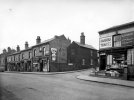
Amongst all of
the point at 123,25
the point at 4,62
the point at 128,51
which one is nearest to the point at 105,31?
the point at 123,25

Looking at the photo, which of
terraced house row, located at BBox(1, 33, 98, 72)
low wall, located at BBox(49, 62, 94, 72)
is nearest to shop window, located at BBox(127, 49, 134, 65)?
terraced house row, located at BBox(1, 33, 98, 72)

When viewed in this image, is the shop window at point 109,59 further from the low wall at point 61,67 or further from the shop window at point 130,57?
the low wall at point 61,67

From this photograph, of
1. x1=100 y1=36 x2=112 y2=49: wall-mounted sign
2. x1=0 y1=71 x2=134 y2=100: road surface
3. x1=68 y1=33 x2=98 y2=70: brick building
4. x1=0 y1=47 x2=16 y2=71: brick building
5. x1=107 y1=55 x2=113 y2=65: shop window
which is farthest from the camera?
x1=0 y1=47 x2=16 y2=71: brick building

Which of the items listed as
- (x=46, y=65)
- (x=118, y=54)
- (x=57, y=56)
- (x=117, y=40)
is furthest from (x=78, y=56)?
(x=118, y=54)

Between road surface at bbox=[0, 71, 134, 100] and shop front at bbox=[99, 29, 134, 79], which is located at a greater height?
shop front at bbox=[99, 29, 134, 79]

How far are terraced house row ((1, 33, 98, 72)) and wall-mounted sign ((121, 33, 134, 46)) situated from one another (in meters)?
16.2

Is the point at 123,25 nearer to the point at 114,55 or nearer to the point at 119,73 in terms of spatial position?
the point at 114,55

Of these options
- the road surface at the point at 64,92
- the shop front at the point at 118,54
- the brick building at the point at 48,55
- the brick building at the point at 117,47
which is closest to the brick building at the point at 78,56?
the brick building at the point at 48,55

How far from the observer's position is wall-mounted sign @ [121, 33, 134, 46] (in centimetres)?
1748

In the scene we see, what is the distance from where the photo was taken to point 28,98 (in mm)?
6906

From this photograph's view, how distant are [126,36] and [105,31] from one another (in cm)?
393

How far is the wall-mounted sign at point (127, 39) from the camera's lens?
57.3ft

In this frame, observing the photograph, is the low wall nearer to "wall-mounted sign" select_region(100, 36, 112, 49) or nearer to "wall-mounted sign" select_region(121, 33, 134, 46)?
"wall-mounted sign" select_region(100, 36, 112, 49)

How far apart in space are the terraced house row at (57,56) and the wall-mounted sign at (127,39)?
16.2m
